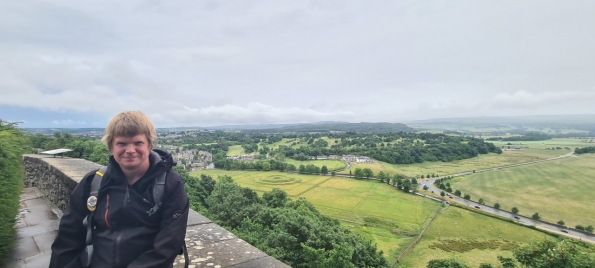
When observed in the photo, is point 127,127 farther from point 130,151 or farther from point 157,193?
point 157,193

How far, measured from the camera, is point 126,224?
7.95 ft

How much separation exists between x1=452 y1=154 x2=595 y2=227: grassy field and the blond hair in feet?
209

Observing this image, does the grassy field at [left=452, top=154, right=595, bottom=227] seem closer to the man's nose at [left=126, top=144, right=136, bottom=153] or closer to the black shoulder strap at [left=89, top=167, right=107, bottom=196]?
the man's nose at [left=126, top=144, right=136, bottom=153]

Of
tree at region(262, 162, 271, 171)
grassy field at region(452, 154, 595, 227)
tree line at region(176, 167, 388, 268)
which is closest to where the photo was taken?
tree line at region(176, 167, 388, 268)

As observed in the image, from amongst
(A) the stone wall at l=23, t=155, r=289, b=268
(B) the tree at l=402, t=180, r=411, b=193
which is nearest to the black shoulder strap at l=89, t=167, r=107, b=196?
(A) the stone wall at l=23, t=155, r=289, b=268

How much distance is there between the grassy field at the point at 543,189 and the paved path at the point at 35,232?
63779mm

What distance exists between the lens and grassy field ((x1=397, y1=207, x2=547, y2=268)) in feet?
104

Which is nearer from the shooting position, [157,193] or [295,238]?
[157,193]

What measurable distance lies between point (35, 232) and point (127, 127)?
171 inches

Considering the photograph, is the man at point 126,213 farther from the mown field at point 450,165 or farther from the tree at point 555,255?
the mown field at point 450,165

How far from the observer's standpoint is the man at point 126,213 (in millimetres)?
2367

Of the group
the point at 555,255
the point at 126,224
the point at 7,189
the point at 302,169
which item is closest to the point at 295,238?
the point at 555,255

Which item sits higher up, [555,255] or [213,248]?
[213,248]

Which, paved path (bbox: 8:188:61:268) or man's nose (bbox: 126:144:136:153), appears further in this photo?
paved path (bbox: 8:188:61:268)
